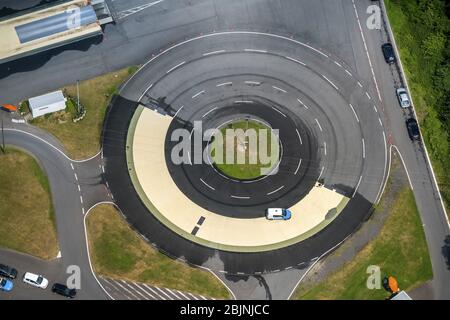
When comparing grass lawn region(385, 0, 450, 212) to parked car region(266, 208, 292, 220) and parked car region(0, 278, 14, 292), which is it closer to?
parked car region(266, 208, 292, 220)

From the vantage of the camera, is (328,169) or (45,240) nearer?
(45,240)

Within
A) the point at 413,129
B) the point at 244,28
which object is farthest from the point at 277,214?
the point at 244,28

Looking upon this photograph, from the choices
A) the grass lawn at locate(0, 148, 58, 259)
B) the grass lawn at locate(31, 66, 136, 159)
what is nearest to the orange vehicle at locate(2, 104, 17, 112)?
the grass lawn at locate(31, 66, 136, 159)

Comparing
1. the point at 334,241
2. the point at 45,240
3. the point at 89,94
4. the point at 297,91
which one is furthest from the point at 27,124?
the point at 334,241

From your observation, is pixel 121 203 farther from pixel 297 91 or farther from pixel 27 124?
pixel 297 91

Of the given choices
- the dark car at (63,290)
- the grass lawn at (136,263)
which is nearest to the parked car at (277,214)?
the grass lawn at (136,263)
